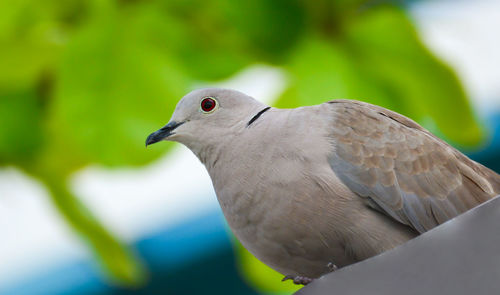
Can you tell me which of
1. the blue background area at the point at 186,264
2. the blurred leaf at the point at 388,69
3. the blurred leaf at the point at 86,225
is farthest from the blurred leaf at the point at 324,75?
the blue background area at the point at 186,264

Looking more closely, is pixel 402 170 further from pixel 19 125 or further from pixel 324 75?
pixel 19 125

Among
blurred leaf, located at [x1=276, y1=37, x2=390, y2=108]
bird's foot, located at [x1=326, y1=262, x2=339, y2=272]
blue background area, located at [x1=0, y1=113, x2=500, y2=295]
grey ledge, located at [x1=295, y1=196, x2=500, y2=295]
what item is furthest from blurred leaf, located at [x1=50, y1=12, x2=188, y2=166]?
blue background area, located at [x1=0, y1=113, x2=500, y2=295]

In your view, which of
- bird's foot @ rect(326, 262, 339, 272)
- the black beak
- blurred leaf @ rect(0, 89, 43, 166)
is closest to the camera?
bird's foot @ rect(326, 262, 339, 272)

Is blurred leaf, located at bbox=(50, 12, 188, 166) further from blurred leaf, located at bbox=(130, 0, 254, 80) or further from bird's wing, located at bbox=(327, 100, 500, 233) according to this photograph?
bird's wing, located at bbox=(327, 100, 500, 233)

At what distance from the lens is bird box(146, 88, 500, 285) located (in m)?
0.58

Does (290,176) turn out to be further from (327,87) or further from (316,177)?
(327,87)

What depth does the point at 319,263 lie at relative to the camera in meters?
0.59

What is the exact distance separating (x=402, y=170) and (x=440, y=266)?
0.25 meters

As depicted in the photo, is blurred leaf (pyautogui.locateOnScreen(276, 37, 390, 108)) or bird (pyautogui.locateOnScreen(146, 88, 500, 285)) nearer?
bird (pyautogui.locateOnScreen(146, 88, 500, 285))

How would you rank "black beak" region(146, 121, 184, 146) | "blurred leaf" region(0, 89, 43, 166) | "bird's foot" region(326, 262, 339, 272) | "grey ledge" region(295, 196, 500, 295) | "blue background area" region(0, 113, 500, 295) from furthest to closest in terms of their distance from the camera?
"blue background area" region(0, 113, 500, 295), "blurred leaf" region(0, 89, 43, 166), "black beak" region(146, 121, 184, 146), "bird's foot" region(326, 262, 339, 272), "grey ledge" region(295, 196, 500, 295)

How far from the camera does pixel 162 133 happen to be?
0.66 metres

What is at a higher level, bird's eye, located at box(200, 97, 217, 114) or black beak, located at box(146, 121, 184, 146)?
bird's eye, located at box(200, 97, 217, 114)

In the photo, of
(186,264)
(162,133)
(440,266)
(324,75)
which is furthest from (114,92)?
(186,264)

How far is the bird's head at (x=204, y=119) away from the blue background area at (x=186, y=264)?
1171mm
